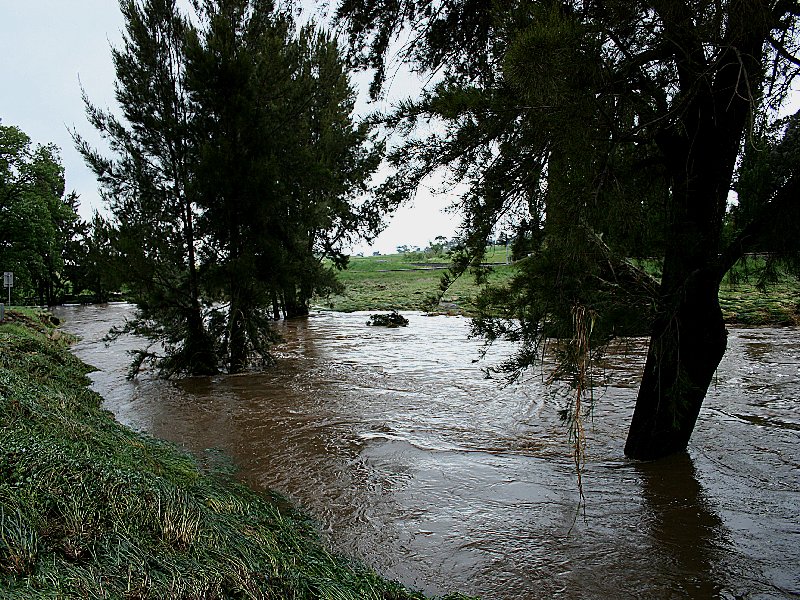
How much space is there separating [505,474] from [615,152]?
127 inches

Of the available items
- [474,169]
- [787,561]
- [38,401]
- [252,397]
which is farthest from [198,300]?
[787,561]

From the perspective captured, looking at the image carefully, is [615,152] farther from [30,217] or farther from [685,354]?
[30,217]

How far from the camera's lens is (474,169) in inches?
197

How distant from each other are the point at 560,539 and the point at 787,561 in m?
1.50

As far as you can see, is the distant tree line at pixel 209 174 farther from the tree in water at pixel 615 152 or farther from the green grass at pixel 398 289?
the green grass at pixel 398 289

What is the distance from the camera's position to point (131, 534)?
2939mm

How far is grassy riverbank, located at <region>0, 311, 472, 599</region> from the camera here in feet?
8.22

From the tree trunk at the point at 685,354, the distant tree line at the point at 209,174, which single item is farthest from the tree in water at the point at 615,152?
the distant tree line at the point at 209,174

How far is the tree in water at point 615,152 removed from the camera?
367 centimetres

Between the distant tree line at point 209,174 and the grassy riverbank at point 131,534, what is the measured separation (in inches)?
233

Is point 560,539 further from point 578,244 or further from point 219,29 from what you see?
point 219,29

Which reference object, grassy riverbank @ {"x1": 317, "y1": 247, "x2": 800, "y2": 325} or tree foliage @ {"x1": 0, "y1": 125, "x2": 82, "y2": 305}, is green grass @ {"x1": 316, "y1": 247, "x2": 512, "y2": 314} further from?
tree foliage @ {"x1": 0, "y1": 125, "x2": 82, "y2": 305}

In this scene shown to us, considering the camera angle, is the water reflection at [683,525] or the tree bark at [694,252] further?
Result: the tree bark at [694,252]

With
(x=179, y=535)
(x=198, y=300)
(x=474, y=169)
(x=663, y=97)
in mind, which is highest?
(x=663, y=97)
